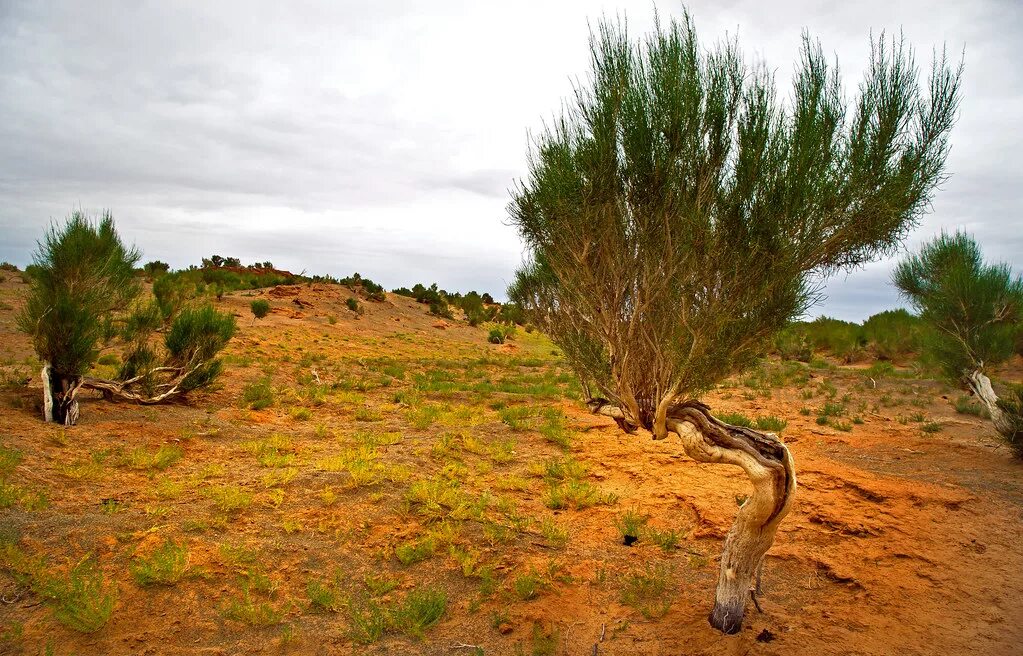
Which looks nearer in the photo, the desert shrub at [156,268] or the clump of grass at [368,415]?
the clump of grass at [368,415]

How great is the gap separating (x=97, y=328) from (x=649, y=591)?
31.3ft

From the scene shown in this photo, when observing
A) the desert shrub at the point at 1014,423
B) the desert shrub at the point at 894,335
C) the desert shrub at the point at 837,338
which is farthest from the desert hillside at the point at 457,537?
the desert shrub at the point at 837,338

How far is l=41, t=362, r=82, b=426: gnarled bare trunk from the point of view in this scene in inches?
344

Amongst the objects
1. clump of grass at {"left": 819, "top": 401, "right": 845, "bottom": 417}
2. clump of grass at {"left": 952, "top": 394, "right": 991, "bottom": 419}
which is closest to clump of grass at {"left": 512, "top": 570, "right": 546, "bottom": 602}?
clump of grass at {"left": 819, "top": 401, "right": 845, "bottom": 417}

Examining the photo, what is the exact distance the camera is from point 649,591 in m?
5.53

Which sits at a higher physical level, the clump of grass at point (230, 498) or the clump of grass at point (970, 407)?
the clump of grass at point (970, 407)

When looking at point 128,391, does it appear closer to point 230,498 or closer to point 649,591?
point 230,498

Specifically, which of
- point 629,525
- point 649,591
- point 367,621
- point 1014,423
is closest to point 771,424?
point 1014,423

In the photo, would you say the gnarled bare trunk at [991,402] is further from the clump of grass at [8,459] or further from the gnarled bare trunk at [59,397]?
the gnarled bare trunk at [59,397]

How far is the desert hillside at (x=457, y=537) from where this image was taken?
473 centimetres

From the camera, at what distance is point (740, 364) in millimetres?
5465

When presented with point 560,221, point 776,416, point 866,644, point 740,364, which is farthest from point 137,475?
point 776,416

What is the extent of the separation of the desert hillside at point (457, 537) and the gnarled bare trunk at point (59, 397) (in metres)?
0.29

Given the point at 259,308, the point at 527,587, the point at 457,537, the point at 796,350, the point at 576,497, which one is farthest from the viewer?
the point at 796,350
